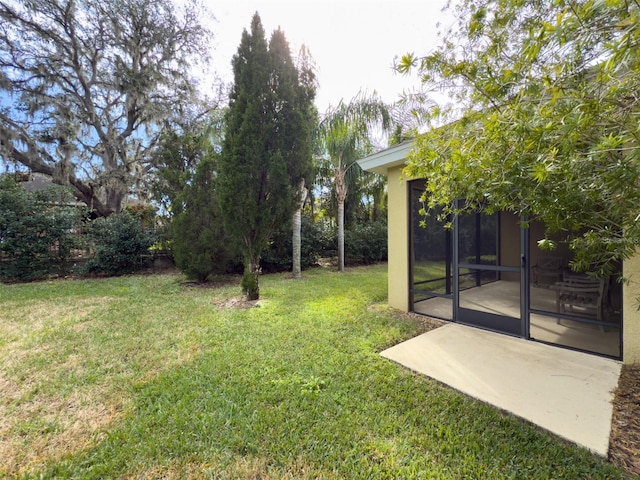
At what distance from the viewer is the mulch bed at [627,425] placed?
178cm

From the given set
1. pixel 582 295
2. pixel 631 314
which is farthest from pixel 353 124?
pixel 631 314

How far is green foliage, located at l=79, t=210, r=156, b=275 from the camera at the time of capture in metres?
8.81

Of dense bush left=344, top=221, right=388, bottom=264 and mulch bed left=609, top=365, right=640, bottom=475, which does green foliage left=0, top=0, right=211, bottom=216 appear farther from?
mulch bed left=609, top=365, right=640, bottom=475

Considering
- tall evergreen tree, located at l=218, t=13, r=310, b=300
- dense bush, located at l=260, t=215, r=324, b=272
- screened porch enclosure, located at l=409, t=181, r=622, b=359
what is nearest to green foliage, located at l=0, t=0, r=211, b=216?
dense bush, located at l=260, t=215, r=324, b=272

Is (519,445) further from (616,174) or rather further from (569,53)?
(569,53)

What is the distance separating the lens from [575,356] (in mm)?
3154

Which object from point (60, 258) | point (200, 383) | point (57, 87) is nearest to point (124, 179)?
point (57, 87)

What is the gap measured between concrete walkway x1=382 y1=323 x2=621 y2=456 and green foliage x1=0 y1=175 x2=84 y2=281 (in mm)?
10069

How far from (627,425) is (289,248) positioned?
8744 millimetres

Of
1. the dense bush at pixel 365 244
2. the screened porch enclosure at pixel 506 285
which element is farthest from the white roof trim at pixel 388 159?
the dense bush at pixel 365 244

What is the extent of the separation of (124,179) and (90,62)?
17.0 feet

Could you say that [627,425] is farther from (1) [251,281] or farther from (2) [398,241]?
(1) [251,281]

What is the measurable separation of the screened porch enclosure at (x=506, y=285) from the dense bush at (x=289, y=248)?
216 inches

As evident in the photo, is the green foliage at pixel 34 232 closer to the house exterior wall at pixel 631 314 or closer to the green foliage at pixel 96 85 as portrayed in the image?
the green foliage at pixel 96 85
